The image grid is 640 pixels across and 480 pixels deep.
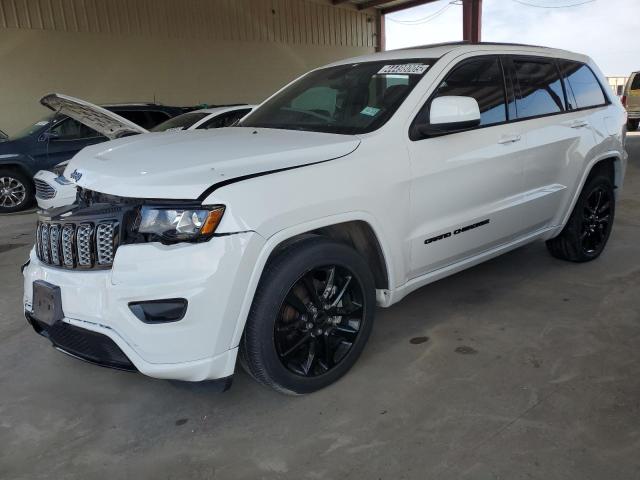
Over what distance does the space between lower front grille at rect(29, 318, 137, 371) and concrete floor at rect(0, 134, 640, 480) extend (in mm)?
380

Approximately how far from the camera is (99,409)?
2742 millimetres

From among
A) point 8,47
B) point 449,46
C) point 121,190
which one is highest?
point 8,47

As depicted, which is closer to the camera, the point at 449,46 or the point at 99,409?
the point at 99,409

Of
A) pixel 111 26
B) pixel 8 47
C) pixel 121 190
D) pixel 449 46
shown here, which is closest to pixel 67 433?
pixel 121 190

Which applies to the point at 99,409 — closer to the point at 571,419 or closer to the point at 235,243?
the point at 235,243

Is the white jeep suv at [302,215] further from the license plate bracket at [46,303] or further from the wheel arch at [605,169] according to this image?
the wheel arch at [605,169]

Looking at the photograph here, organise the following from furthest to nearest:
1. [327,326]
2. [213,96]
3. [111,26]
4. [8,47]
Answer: [213,96] → [111,26] → [8,47] → [327,326]

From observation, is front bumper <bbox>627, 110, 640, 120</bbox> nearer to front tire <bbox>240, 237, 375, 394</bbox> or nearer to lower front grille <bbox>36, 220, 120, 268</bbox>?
front tire <bbox>240, 237, 375, 394</bbox>

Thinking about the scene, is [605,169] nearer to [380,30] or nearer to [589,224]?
[589,224]

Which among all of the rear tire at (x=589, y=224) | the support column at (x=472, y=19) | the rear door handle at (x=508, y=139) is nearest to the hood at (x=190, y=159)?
the rear door handle at (x=508, y=139)

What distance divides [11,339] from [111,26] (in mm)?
12757

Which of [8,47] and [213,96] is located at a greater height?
[8,47]

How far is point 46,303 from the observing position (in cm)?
251

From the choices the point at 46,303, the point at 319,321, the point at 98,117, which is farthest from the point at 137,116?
the point at 319,321
